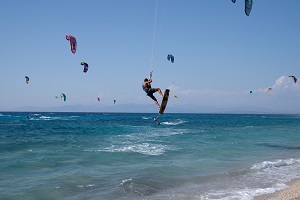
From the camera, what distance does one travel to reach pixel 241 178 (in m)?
14.2

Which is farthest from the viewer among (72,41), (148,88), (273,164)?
(72,41)

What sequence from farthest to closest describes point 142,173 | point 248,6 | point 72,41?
point 72,41
point 248,6
point 142,173

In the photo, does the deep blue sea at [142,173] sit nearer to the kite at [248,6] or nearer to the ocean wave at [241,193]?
the ocean wave at [241,193]

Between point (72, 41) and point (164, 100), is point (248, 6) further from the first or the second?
point (72, 41)

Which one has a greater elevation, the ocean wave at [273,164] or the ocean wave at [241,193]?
the ocean wave at [273,164]

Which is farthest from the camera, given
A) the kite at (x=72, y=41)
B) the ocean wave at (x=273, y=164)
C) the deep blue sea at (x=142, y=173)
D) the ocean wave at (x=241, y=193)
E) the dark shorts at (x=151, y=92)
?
the kite at (x=72, y=41)

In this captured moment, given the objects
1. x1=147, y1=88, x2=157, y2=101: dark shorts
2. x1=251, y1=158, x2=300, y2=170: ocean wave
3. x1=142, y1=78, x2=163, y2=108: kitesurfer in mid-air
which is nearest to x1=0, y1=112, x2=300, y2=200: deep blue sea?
x1=251, y1=158, x2=300, y2=170: ocean wave

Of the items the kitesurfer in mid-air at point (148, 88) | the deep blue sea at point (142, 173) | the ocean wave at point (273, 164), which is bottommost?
the deep blue sea at point (142, 173)

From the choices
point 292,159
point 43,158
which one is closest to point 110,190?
point 43,158

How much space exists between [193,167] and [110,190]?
5.65 meters

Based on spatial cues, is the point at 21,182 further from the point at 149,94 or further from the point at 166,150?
the point at 166,150

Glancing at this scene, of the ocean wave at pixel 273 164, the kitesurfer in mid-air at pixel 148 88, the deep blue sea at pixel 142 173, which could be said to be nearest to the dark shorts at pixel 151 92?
the kitesurfer in mid-air at pixel 148 88

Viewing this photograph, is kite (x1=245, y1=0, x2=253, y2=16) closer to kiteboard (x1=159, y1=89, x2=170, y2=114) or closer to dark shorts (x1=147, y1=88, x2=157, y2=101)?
kiteboard (x1=159, y1=89, x2=170, y2=114)

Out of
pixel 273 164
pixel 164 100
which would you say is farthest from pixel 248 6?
pixel 273 164
